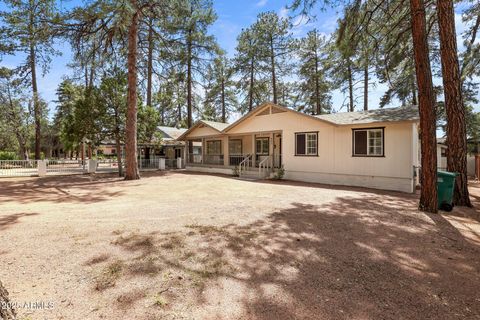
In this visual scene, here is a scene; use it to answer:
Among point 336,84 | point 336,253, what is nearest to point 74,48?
point 336,253

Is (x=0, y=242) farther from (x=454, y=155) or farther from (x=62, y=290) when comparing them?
(x=454, y=155)

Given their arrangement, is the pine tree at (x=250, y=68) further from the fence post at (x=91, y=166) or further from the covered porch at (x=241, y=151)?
the fence post at (x=91, y=166)

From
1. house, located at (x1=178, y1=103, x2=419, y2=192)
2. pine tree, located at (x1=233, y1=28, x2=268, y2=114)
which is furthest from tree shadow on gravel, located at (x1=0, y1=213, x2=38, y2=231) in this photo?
pine tree, located at (x1=233, y1=28, x2=268, y2=114)

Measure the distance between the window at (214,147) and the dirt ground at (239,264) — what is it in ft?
49.8

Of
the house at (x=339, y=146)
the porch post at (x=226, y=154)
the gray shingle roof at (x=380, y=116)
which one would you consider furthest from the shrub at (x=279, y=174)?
the porch post at (x=226, y=154)

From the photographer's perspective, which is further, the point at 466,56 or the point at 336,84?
the point at 336,84

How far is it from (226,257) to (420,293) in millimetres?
2387

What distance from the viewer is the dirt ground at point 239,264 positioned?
2656mm

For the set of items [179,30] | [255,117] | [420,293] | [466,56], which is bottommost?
[420,293]

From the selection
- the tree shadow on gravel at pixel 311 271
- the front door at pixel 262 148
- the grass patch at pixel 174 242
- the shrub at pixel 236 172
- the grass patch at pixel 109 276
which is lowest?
the tree shadow on gravel at pixel 311 271

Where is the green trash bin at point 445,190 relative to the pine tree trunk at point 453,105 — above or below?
below

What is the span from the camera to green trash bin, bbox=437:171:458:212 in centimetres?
720

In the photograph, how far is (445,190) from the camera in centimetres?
726

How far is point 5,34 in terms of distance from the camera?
31.7 feet
